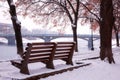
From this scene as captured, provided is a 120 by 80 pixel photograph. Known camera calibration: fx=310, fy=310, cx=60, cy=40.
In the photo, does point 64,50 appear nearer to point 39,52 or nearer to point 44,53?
point 44,53

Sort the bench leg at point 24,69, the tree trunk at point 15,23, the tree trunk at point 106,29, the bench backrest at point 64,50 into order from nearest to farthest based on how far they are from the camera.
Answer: the bench leg at point 24,69
the bench backrest at point 64,50
the tree trunk at point 106,29
the tree trunk at point 15,23

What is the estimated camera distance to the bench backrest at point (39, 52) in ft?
28.2

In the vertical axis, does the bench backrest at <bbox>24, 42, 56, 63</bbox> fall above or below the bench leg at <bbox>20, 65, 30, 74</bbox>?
above

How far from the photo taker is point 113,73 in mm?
11008

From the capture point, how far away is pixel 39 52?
30.2 ft

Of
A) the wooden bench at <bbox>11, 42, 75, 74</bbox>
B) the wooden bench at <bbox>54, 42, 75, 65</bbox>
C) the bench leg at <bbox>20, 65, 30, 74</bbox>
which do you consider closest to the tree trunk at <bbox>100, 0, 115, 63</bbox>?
the wooden bench at <bbox>54, 42, 75, 65</bbox>

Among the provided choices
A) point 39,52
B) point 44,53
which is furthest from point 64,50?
point 39,52

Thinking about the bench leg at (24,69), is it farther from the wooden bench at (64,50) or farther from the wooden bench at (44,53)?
the wooden bench at (64,50)

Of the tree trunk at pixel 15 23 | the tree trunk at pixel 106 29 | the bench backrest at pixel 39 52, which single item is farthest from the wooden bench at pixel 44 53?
the tree trunk at pixel 15 23

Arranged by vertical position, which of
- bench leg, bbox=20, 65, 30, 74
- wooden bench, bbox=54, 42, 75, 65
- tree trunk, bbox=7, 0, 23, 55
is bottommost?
bench leg, bbox=20, 65, 30, 74

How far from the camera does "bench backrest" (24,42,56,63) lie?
8594 millimetres

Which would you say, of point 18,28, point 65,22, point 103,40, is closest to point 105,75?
point 103,40

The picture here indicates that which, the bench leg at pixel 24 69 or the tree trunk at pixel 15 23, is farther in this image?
the tree trunk at pixel 15 23

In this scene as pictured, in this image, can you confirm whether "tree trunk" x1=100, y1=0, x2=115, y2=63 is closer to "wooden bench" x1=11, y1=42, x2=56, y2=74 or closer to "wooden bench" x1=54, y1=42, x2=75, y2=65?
"wooden bench" x1=54, y1=42, x2=75, y2=65
